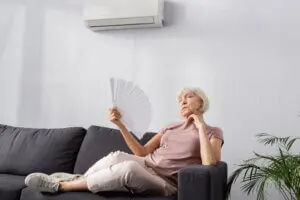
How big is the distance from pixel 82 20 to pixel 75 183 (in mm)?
1667

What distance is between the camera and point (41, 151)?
274cm

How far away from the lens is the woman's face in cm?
236

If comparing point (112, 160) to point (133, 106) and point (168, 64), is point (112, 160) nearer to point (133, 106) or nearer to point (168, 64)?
point (133, 106)

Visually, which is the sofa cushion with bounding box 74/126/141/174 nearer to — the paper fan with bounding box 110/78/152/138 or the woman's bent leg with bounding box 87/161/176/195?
the paper fan with bounding box 110/78/152/138

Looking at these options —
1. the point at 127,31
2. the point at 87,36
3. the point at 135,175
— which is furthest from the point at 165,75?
the point at 135,175

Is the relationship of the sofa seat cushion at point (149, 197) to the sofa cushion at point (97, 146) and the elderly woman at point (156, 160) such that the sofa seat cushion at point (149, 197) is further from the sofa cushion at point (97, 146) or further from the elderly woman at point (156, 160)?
the sofa cushion at point (97, 146)

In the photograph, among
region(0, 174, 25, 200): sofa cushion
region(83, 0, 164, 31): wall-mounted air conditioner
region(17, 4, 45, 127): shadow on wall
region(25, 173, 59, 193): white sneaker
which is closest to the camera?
region(25, 173, 59, 193): white sneaker

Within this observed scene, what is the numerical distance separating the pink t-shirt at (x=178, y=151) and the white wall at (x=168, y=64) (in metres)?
0.57

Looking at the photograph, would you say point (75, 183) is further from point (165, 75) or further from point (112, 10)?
point (112, 10)

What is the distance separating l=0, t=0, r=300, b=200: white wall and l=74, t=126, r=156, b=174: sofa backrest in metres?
0.43

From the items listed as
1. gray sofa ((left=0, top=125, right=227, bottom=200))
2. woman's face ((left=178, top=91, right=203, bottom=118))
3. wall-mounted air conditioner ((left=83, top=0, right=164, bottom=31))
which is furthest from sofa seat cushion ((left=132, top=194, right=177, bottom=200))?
wall-mounted air conditioner ((left=83, top=0, right=164, bottom=31))

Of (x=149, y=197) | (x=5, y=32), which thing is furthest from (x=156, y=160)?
(x=5, y=32)

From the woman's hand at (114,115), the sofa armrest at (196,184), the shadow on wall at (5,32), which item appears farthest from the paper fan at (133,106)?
the shadow on wall at (5,32)

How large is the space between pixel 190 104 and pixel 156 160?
15.8 inches
